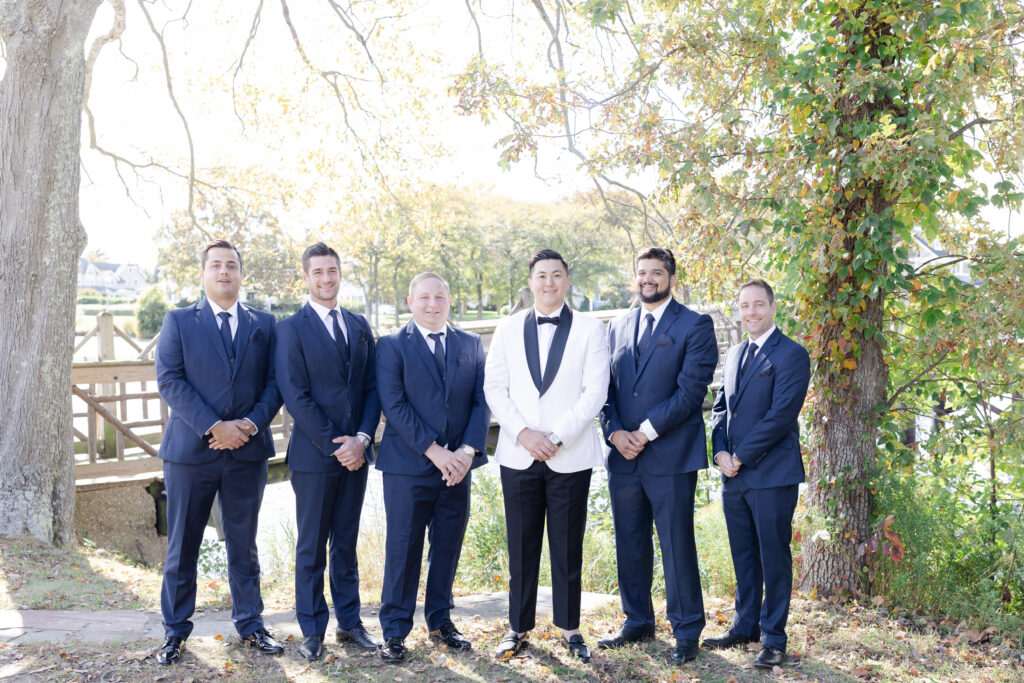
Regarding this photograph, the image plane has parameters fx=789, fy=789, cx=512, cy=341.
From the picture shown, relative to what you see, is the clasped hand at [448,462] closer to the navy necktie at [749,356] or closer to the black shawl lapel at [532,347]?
the black shawl lapel at [532,347]

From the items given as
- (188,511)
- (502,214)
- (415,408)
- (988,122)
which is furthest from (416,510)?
(502,214)

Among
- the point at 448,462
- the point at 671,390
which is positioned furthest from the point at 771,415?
the point at 448,462

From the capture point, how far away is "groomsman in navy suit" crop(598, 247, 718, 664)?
4.26 metres

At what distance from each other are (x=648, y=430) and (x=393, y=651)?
180 cm

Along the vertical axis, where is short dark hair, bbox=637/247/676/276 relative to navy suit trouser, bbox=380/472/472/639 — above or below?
above

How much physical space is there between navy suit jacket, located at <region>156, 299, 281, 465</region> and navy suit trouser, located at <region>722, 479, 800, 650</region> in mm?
2697

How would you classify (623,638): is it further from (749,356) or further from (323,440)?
(323,440)

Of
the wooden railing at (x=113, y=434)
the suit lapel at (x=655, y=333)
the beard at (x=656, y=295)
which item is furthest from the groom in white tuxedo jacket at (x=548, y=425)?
the wooden railing at (x=113, y=434)

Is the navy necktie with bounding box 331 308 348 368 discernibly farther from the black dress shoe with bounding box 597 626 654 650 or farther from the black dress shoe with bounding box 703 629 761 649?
the black dress shoe with bounding box 703 629 761 649

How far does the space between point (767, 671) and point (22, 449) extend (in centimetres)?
651

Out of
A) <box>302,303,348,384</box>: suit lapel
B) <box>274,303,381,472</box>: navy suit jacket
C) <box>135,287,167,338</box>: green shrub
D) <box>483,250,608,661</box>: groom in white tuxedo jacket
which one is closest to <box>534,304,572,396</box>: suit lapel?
<box>483,250,608,661</box>: groom in white tuxedo jacket

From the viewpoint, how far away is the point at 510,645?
14.0 ft

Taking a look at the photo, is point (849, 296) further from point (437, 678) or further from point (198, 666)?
point (198, 666)

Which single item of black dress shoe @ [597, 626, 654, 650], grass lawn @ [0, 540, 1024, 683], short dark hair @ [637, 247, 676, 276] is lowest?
grass lawn @ [0, 540, 1024, 683]
